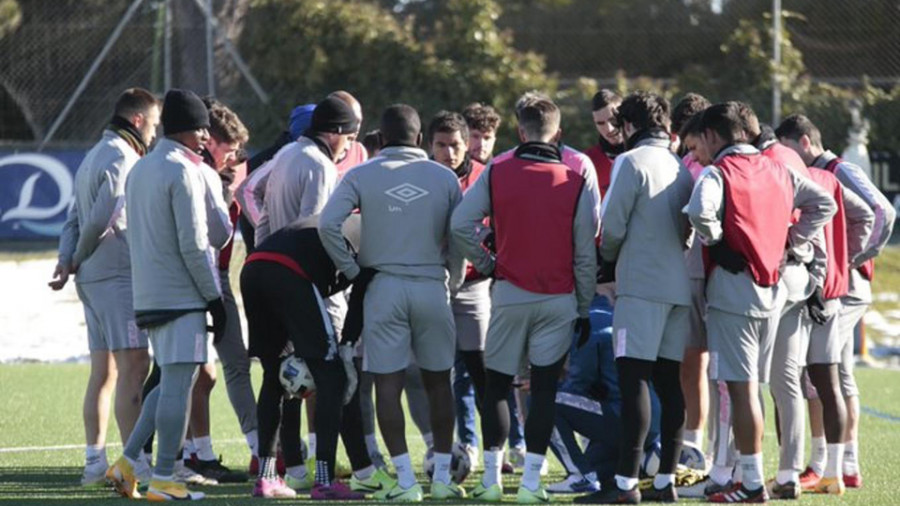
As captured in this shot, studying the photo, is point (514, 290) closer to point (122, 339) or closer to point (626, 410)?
point (626, 410)

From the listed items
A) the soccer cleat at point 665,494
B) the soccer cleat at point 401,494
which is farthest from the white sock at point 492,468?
the soccer cleat at point 665,494

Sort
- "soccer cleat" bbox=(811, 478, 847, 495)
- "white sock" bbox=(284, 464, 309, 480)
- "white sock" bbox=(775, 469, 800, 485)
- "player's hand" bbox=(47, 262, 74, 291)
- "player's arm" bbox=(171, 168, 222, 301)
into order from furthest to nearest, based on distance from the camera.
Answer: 1. "player's hand" bbox=(47, 262, 74, 291)
2. "soccer cleat" bbox=(811, 478, 847, 495)
3. "white sock" bbox=(284, 464, 309, 480)
4. "white sock" bbox=(775, 469, 800, 485)
5. "player's arm" bbox=(171, 168, 222, 301)

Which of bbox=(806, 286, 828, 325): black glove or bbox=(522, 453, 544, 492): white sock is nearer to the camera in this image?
bbox=(522, 453, 544, 492): white sock

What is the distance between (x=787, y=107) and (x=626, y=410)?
13.0 m

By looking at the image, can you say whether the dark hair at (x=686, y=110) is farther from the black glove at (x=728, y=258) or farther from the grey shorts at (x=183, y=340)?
the grey shorts at (x=183, y=340)

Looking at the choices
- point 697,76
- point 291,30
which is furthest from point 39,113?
point 697,76

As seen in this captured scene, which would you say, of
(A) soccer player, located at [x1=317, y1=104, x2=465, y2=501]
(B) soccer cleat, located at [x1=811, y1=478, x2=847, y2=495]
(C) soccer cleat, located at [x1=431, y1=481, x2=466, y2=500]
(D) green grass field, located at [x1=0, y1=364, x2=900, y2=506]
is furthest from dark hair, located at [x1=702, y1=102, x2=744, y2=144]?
(C) soccer cleat, located at [x1=431, y1=481, x2=466, y2=500]

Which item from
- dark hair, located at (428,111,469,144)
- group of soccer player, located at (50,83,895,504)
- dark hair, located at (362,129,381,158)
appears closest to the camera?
group of soccer player, located at (50,83,895,504)

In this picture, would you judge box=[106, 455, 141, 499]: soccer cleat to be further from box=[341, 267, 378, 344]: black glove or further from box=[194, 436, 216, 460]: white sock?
box=[341, 267, 378, 344]: black glove

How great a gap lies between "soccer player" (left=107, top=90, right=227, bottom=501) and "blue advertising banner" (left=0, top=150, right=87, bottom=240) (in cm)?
1227

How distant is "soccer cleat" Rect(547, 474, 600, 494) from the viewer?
8.78 metres

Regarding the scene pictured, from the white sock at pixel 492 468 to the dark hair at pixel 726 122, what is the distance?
2040mm

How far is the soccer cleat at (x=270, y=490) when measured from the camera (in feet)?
27.2

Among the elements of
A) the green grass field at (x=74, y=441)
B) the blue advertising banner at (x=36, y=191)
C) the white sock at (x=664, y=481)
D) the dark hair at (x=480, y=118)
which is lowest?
the green grass field at (x=74, y=441)
